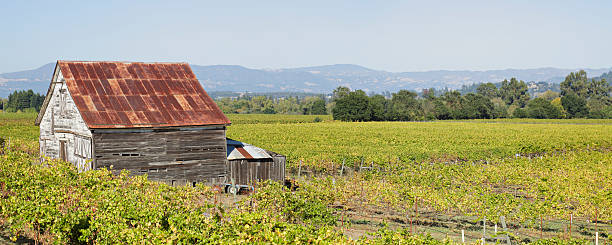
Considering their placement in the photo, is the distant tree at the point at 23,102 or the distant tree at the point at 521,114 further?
the distant tree at the point at 23,102

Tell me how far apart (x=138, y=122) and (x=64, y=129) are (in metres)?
5.13

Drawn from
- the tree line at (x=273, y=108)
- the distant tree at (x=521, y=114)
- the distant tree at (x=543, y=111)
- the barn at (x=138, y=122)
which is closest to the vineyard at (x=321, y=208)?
the barn at (x=138, y=122)

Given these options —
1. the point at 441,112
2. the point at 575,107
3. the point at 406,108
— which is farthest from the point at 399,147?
the point at 575,107

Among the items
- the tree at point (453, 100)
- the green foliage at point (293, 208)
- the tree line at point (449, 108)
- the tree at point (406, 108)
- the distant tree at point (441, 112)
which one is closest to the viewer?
the green foliage at point (293, 208)

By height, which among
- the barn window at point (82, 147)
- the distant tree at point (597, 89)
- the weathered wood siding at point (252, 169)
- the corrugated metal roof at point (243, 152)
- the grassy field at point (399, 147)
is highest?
the distant tree at point (597, 89)

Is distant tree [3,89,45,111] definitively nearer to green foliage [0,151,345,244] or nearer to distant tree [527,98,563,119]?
distant tree [527,98,563,119]

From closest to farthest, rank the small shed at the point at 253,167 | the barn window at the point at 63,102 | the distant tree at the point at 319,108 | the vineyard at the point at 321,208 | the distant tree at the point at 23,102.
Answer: the vineyard at the point at 321,208, the small shed at the point at 253,167, the barn window at the point at 63,102, the distant tree at the point at 319,108, the distant tree at the point at 23,102

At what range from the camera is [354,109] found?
106 m

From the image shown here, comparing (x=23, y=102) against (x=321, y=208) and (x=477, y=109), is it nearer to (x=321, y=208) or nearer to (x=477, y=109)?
(x=477, y=109)

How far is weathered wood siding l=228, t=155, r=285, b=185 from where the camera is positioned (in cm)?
2653

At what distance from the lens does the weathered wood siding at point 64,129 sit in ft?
82.0

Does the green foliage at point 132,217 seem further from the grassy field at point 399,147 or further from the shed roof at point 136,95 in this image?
the grassy field at point 399,147

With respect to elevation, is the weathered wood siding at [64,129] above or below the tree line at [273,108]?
above

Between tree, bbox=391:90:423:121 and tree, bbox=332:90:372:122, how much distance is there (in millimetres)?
7729
